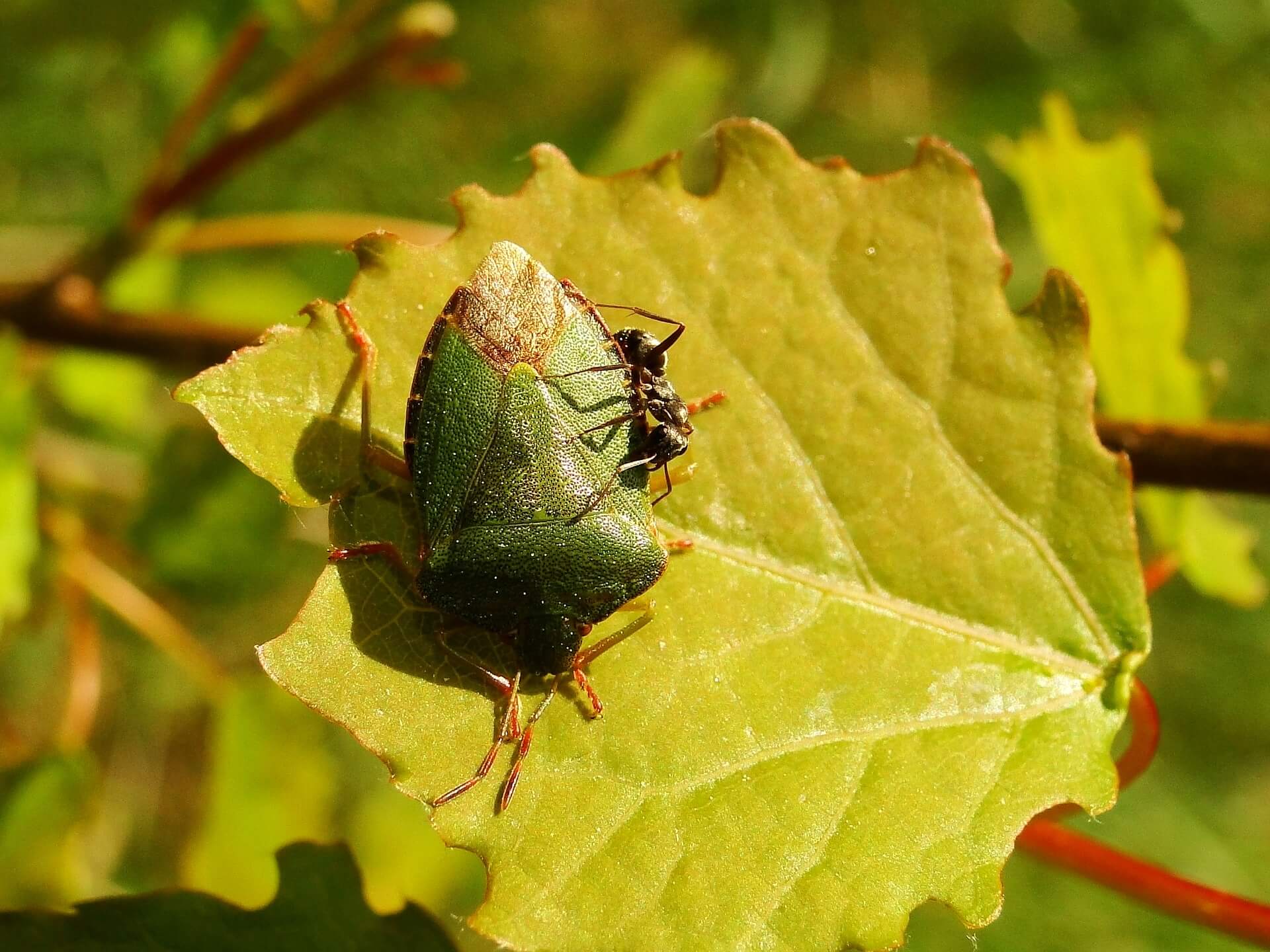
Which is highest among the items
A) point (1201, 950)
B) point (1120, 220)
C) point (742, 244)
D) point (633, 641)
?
point (742, 244)

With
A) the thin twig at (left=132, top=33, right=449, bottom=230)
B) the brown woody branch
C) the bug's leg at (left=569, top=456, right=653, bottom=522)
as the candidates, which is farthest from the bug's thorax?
the thin twig at (left=132, top=33, right=449, bottom=230)

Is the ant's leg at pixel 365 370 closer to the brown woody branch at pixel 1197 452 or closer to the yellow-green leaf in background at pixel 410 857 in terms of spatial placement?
the brown woody branch at pixel 1197 452

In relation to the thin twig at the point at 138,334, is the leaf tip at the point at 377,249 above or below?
above

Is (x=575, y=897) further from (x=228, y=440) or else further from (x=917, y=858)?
(x=228, y=440)

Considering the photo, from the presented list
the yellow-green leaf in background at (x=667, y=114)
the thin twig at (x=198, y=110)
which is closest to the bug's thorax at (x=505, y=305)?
the thin twig at (x=198, y=110)

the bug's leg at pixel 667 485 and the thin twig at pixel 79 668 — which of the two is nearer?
the bug's leg at pixel 667 485

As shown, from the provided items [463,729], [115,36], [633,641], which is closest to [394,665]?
[463,729]

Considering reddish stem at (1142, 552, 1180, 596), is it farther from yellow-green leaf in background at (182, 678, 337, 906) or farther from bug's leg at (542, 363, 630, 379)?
yellow-green leaf in background at (182, 678, 337, 906)
